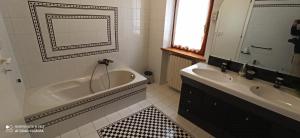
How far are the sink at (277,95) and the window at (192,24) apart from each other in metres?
0.97

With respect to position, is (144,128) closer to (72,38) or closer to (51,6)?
(72,38)

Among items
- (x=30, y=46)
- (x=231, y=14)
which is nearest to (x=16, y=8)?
(x=30, y=46)

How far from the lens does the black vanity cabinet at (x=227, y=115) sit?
4.07 ft

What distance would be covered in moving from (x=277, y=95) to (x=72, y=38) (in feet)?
8.30

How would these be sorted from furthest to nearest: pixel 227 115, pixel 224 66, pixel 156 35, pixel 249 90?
pixel 156 35 → pixel 224 66 → pixel 227 115 → pixel 249 90

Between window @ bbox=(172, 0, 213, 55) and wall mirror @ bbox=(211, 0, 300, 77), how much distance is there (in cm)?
29

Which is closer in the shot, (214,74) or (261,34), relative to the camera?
(261,34)

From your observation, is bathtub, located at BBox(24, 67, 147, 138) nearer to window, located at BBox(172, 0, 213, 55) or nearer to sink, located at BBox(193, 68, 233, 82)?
sink, located at BBox(193, 68, 233, 82)

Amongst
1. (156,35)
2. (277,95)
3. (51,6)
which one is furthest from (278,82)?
(51,6)

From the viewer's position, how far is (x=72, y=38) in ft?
6.86

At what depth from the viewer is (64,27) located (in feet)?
6.52

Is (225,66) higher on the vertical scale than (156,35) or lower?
lower

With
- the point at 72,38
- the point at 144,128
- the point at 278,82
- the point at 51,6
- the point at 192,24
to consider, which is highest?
the point at 51,6

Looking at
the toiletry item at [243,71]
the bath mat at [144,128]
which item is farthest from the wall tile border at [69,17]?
the toiletry item at [243,71]
